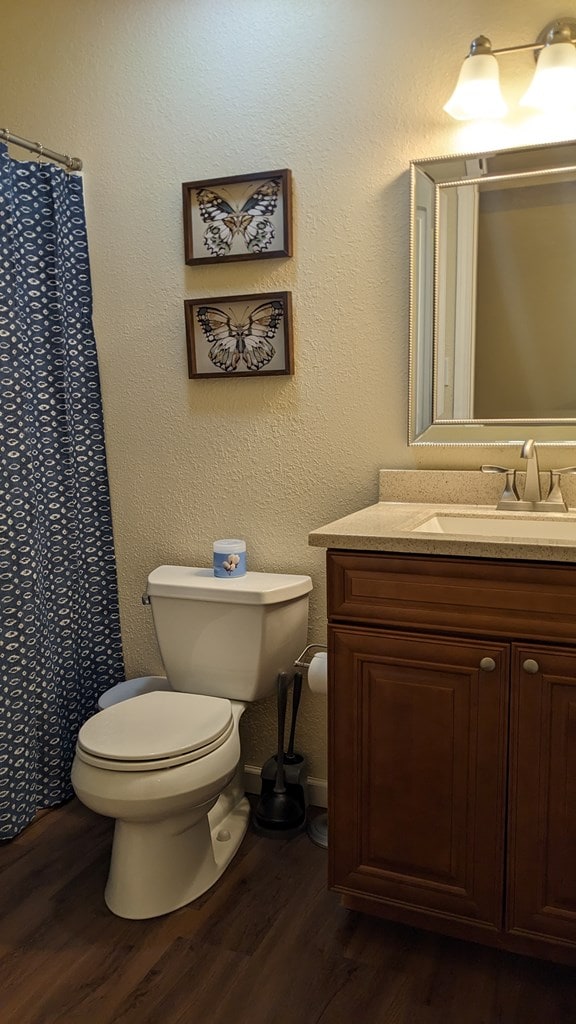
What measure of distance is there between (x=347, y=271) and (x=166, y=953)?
171 centimetres

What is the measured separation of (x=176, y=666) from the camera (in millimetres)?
2121

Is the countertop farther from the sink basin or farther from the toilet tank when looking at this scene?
the toilet tank

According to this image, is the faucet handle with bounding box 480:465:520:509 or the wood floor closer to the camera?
the wood floor

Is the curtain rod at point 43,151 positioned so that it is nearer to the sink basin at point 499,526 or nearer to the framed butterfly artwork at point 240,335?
the framed butterfly artwork at point 240,335

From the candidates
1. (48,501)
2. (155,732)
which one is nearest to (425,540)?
(155,732)

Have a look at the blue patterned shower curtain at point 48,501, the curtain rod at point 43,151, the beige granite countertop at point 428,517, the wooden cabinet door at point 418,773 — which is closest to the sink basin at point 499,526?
the beige granite countertop at point 428,517

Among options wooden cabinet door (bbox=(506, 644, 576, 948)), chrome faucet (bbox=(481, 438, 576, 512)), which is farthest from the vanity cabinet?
chrome faucet (bbox=(481, 438, 576, 512))

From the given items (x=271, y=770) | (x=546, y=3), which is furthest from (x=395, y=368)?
(x=271, y=770)

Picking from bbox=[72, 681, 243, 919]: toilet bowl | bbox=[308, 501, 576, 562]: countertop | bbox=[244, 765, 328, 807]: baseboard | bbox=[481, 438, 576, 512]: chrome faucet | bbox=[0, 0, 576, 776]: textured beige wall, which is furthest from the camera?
bbox=[244, 765, 328, 807]: baseboard

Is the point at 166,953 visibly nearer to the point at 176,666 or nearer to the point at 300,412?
the point at 176,666

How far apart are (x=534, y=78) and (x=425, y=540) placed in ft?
3.64

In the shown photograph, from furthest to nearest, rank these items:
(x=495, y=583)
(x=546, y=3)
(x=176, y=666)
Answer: (x=176, y=666) → (x=546, y=3) → (x=495, y=583)

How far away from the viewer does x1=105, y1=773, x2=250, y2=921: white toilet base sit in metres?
1.77

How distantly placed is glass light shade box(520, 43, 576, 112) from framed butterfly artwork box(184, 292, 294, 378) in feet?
2.51
